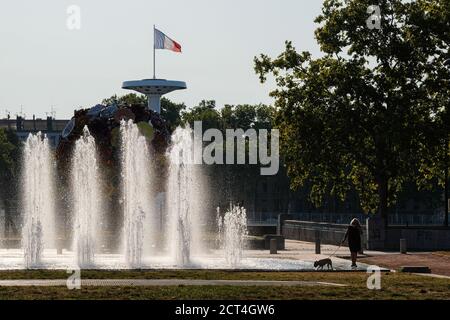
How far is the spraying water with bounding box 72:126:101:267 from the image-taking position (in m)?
41.3

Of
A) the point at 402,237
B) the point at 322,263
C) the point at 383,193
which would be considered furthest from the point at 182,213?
the point at 383,193

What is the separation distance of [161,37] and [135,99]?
64767 mm

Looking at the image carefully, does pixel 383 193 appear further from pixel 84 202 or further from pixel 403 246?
pixel 84 202

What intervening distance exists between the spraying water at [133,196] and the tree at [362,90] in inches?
344

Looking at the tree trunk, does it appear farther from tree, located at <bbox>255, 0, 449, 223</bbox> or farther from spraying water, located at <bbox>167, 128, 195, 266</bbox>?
spraying water, located at <bbox>167, 128, 195, 266</bbox>

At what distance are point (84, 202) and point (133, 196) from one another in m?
3.73

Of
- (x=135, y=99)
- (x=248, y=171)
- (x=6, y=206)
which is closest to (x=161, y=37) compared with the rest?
(x=6, y=206)

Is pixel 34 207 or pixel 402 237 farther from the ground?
pixel 34 207

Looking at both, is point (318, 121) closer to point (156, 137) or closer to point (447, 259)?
point (156, 137)

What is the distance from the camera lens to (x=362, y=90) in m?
60.4

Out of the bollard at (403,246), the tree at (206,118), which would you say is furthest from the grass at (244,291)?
the tree at (206,118)

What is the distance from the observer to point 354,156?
62562mm

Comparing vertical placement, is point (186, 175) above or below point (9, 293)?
above

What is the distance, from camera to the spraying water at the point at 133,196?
4005 centimetres
